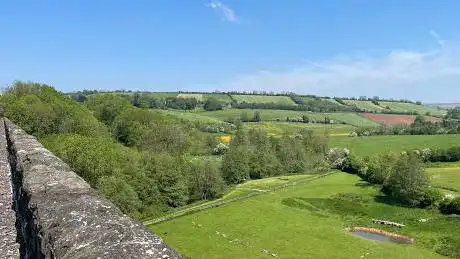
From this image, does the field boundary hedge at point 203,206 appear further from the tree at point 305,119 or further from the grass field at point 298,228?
the tree at point 305,119

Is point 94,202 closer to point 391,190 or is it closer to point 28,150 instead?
point 28,150

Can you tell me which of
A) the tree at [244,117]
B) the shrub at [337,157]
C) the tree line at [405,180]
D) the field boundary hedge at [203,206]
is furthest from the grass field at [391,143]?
the field boundary hedge at [203,206]

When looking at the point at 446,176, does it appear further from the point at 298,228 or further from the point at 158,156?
the point at 158,156

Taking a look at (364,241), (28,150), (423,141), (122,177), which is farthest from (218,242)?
(423,141)

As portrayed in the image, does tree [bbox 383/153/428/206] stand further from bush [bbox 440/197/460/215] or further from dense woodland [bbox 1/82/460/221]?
bush [bbox 440/197/460/215]

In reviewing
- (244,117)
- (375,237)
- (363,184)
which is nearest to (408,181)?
(363,184)
